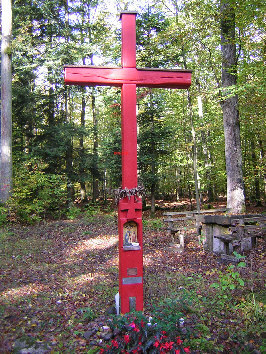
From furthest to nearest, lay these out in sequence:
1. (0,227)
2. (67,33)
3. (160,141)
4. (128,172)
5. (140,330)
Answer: (67,33) → (160,141) → (0,227) → (128,172) → (140,330)

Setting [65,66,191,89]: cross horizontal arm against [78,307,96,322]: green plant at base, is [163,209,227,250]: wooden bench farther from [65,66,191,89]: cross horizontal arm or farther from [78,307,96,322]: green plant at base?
[65,66,191,89]: cross horizontal arm

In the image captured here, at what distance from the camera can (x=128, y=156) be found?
13.1ft

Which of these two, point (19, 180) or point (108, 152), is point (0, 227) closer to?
point (19, 180)

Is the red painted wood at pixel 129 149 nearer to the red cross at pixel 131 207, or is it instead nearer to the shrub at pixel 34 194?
the red cross at pixel 131 207

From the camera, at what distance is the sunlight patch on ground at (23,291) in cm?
491

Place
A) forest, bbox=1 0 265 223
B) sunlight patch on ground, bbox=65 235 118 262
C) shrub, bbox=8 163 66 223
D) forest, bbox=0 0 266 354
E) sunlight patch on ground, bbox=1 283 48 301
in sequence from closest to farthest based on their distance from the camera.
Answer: forest, bbox=0 0 266 354 → sunlight patch on ground, bbox=1 283 48 301 → sunlight patch on ground, bbox=65 235 118 262 → forest, bbox=1 0 265 223 → shrub, bbox=8 163 66 223

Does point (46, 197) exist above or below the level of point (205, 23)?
below

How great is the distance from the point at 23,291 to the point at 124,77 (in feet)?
14.5

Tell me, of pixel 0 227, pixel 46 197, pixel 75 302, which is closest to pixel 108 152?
pixel 46 197

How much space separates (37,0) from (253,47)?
1165cm

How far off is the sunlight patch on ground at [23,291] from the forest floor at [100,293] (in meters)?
0.02

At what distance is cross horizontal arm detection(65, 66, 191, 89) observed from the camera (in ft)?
13.1

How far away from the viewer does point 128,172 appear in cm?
401

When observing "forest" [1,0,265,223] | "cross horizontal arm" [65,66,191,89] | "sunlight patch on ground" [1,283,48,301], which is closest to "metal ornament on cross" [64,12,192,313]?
"cross horizontal arm" [65,66,191,89]
